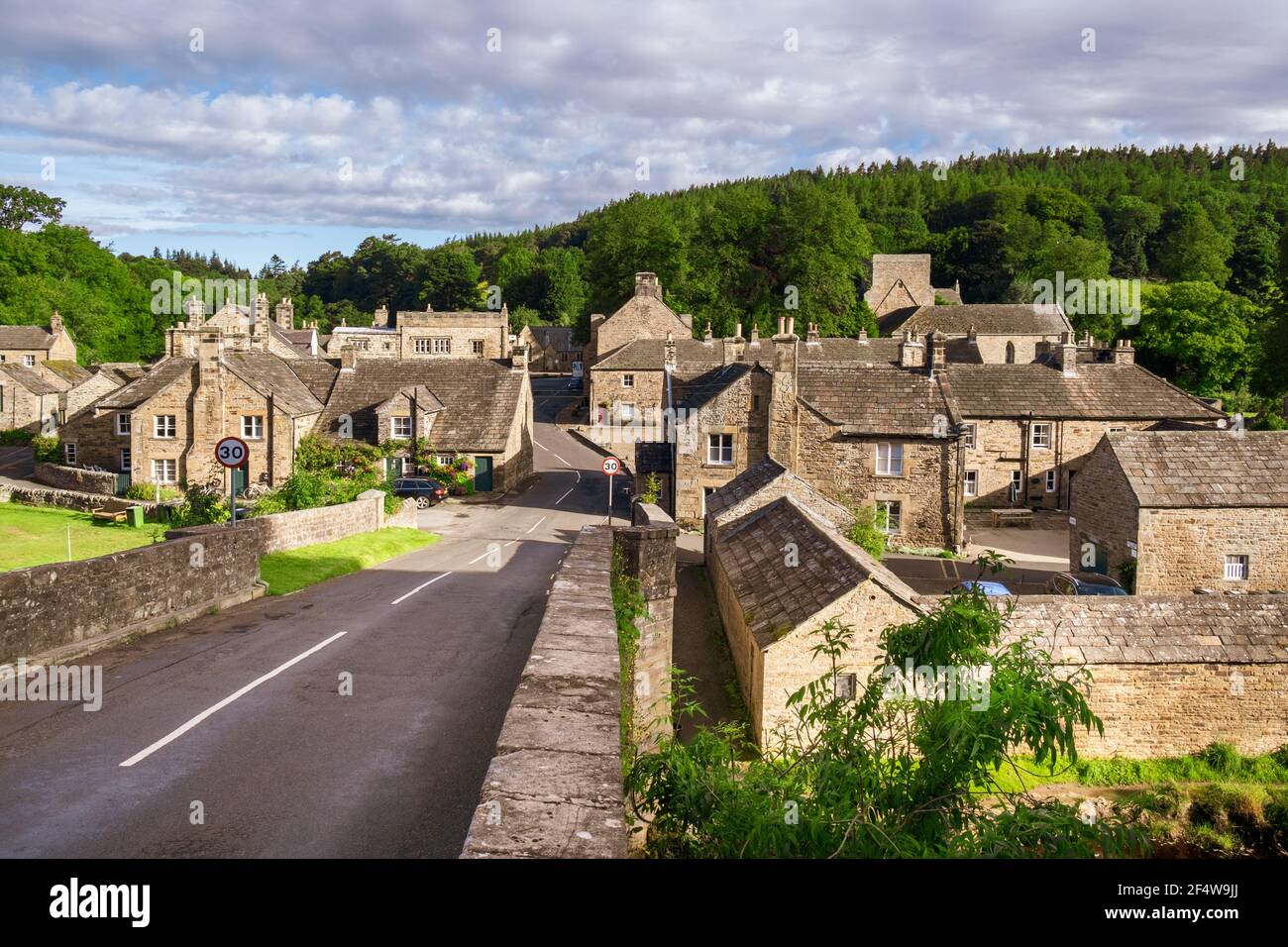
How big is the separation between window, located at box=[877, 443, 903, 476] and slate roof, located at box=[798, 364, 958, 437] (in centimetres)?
61

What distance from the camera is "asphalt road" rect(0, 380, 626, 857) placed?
7.61 metres

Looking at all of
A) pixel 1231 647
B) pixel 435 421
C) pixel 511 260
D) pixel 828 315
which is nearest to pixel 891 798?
pixel 1231 647

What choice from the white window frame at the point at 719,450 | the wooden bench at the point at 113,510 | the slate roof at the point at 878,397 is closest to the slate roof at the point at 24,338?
the wooden bench at the point at 113,510

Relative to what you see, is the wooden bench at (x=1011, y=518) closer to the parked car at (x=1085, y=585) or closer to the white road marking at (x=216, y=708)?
the parked car at (x=1085, y=585)

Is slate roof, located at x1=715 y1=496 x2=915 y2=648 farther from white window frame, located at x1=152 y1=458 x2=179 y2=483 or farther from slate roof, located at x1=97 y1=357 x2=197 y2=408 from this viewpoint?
slate roof, located at x1=97 y1=357 x2=197 y2=408

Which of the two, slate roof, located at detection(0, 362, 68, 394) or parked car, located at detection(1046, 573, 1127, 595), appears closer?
parked car, located at detection(1046, 573, 1127, 595)

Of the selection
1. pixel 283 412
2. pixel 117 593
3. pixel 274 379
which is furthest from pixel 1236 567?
pixel 274 379

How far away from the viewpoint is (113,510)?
43.3m

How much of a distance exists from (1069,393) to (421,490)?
3086 cm

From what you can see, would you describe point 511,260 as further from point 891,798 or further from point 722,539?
point 891,798

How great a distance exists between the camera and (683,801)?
5.90 metres

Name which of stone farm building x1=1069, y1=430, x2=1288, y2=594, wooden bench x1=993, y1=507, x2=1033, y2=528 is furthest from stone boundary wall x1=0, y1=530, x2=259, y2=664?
wooden bench x1=993, y1=507, x2=1033, y2=528

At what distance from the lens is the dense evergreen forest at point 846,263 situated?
75.6 meters
